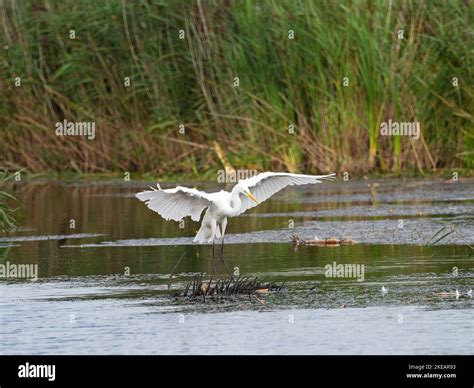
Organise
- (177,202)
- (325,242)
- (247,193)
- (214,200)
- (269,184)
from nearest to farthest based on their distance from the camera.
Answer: (214,200)
(247,193)
(177,202)
(269,184)
(325,242)

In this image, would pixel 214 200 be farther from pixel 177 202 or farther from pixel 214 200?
pixel 177 202

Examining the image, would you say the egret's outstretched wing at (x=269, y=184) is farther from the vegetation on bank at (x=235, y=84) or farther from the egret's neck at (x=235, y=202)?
the vegetation on bank at (x=235, y=84)

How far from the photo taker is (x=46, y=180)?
22.3m

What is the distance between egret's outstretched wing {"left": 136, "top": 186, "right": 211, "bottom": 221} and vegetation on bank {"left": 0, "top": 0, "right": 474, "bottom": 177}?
7.03 metres

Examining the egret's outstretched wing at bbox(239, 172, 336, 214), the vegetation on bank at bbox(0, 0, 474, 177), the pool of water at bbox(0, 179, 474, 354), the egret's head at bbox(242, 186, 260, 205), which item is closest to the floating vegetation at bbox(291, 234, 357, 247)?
the pool of water at bbox(0, 179, 474, 354)

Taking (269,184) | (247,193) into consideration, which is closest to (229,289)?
(247,193)

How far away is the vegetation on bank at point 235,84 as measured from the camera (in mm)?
19594

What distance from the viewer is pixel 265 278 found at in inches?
481

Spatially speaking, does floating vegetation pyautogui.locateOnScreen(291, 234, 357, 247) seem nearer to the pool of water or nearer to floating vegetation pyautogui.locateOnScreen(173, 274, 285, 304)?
the pool of water

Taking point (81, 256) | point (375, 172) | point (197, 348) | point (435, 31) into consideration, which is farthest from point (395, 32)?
point (197, 348)

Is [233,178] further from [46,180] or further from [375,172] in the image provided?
[46,180]

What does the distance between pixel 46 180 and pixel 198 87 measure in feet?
9.62

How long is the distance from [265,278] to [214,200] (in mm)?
856

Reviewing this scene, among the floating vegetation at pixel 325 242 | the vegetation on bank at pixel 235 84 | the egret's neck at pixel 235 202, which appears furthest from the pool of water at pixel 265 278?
the vegetation on bank at pixel 235 84
